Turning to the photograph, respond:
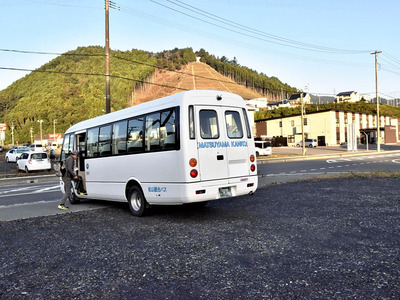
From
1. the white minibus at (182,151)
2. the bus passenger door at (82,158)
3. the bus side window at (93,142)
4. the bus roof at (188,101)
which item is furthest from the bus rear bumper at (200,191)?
the bus passenger door at (82,158)

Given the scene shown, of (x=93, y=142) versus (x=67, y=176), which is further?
(x=93, y=142)

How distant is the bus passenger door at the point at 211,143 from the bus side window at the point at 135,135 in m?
1.71

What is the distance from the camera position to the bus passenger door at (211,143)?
724 centimetres

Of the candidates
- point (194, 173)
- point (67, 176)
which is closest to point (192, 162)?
point (194, 173)

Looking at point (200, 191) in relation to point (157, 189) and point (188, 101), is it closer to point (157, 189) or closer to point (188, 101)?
point (157, 189)

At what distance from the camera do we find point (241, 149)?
26.2ft

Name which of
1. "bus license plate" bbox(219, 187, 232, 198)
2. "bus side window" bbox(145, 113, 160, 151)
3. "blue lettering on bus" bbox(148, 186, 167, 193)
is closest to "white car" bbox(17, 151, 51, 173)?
"bus side window" bbox(145, 113, 160, 151)

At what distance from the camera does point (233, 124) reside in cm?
801

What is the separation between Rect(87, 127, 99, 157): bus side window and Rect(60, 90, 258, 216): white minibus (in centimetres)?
97

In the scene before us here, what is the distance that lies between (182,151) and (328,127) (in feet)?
225

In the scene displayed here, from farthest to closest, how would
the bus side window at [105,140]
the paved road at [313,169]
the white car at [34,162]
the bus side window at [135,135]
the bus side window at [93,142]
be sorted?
the white car at [34,162]
the paved road at [313,169]
the bus side window at [93,142]
the bus side window at [105,140]
the bus side window at [135,135]

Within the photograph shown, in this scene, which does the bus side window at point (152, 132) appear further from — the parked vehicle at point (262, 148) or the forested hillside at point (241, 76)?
the forested hillside at point (241, 76)

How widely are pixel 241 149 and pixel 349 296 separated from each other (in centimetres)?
479

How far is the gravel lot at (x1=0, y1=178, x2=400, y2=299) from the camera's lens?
12.6 feet
